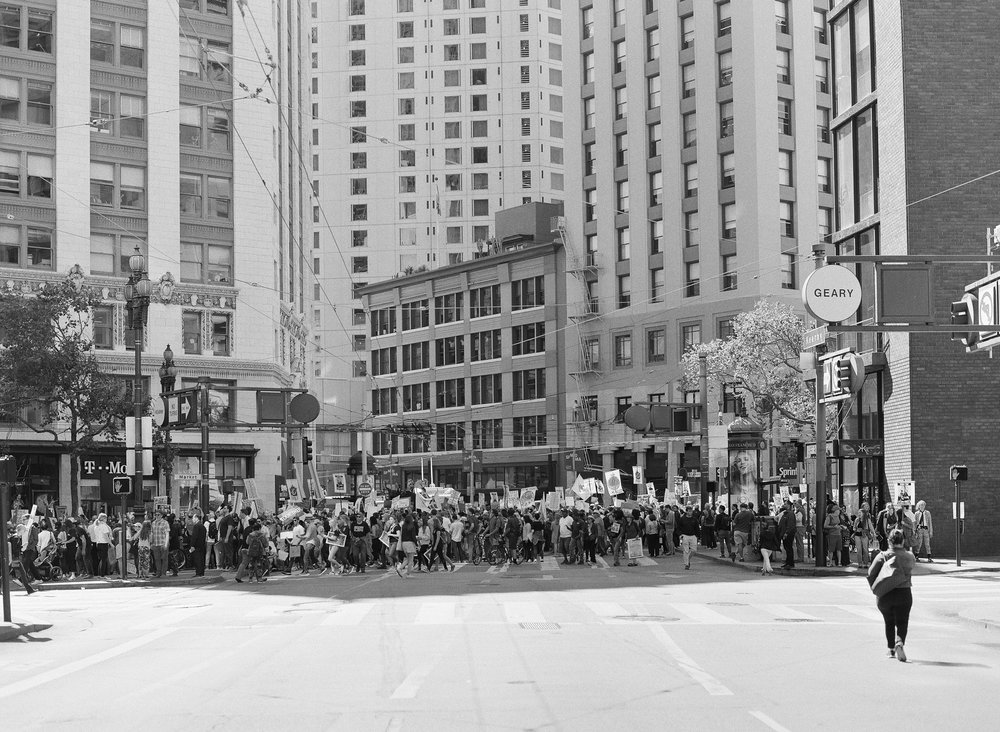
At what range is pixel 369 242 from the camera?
111562 mm

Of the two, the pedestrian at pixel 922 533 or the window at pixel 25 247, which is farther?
the window at pixel 25 247

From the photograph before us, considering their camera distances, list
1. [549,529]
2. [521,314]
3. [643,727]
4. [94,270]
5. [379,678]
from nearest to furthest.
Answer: [643,727] < [379,678] < [549,529] < [94,270] < [521,314]

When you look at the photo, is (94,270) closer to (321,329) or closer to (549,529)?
(549,529)

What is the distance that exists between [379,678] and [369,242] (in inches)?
3908

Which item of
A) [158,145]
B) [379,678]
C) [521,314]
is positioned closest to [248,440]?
[158,145]

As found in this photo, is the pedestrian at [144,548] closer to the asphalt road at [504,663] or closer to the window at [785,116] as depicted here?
the asphalt road at [504,663]

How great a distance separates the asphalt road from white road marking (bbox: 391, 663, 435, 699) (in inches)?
1.5

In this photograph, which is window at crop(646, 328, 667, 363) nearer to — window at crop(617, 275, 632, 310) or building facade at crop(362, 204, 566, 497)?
window at crop(617, 275, 632, 310)

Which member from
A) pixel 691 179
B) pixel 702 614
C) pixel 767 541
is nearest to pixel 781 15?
pixel 691 179

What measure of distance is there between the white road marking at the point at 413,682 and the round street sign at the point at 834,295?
11.9m

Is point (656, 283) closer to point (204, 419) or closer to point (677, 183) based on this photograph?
point (677, 183)

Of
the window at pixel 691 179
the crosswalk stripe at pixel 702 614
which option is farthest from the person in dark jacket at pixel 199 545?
the window at pixel 691 179

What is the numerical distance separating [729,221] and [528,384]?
61.7 feet

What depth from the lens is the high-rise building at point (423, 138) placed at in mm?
111312
